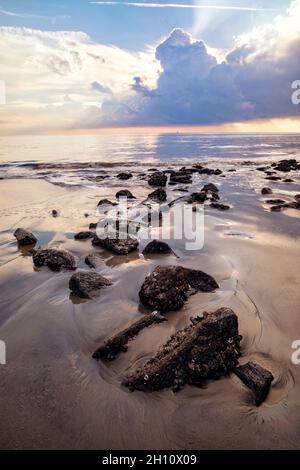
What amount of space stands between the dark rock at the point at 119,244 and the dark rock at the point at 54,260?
0.96m

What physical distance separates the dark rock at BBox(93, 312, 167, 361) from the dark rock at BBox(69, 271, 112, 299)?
1.21 m

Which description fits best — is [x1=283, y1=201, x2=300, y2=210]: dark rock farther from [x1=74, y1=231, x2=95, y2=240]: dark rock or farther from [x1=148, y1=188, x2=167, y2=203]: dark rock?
[x1=74, y1=231, x2=95, y2=240]: dark rock

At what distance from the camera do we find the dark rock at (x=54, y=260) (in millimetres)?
6094

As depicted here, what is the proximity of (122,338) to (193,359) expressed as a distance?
1029mm

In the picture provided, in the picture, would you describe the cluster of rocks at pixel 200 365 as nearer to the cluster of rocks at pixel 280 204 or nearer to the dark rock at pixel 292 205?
the cluster of rocks at pixel 280 204

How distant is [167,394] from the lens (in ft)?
10.3

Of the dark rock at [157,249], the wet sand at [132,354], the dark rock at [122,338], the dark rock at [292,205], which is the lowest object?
the wet sand at [132,354]

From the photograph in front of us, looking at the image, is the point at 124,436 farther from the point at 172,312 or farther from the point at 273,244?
the point at 273,244

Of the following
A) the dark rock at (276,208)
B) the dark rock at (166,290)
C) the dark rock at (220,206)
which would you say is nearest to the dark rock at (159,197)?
the dark rock at (220,206)

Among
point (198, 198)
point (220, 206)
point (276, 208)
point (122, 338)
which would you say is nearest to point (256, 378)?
point (122, 338)

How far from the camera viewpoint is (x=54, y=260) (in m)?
6.14

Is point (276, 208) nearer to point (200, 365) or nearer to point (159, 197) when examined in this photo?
point (159, 197)
